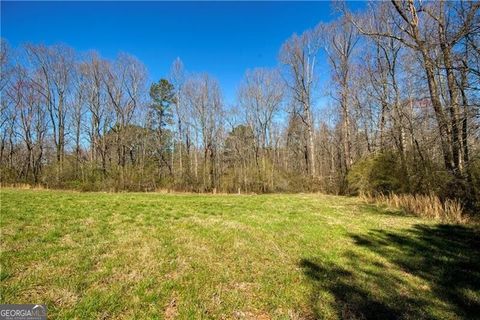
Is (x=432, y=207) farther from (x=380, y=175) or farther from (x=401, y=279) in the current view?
(x=401, y=279)

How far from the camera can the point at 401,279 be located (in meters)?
4.11

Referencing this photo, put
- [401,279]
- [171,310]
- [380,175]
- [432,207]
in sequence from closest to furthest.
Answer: [171,310], [401,279], [432,207], [380,175]

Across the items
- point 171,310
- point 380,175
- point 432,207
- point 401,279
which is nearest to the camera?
point 171,310

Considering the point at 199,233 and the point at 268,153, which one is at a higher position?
the point at 268,153

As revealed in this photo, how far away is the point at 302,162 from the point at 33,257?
110 feet

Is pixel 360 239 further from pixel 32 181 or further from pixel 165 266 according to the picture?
pixel 32 181

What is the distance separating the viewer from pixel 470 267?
4.57m

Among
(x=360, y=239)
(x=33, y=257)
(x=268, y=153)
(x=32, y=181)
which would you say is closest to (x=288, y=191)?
(x=268, y=153)

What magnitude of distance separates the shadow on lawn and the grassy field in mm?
17

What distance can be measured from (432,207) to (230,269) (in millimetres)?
8214

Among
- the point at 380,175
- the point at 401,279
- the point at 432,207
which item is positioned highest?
the point at 380,175

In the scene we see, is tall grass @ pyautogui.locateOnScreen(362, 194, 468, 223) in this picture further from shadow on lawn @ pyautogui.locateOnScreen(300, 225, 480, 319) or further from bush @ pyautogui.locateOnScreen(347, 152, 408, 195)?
shadow on lawn @ pyautogui.locateOnScreen(300, 225, 480, 319)

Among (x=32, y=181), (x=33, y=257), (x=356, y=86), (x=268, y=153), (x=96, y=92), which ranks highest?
(x=96, y=92)

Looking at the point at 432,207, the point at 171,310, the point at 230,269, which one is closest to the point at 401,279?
the point at 230,269
